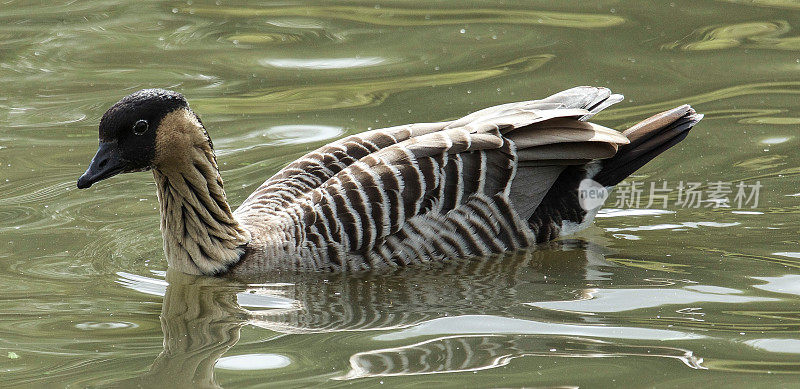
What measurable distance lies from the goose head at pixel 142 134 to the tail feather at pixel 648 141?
12.0 feet

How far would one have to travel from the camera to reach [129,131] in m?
8.81

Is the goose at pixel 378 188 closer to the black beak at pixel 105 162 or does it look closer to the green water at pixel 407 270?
the black beak at pixel 105 162

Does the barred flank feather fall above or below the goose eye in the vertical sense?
below

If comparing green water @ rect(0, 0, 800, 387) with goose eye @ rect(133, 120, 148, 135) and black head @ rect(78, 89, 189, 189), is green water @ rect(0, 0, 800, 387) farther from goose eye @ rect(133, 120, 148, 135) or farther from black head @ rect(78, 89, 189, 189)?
goose eye @ rect(133, 120, 148, 135)

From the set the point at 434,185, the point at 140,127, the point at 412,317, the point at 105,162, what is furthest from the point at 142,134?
the point at 412,317

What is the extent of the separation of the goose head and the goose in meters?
0.01

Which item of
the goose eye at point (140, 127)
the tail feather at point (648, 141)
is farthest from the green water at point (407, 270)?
the goose eye at point (140, 127)

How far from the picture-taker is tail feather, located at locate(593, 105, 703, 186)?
988 centimetres

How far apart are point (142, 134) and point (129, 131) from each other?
4.0 inches

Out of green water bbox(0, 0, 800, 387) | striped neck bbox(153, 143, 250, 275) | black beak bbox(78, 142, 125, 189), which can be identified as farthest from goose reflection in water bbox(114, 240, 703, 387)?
black beak bbox(78, 142, 125, 189)

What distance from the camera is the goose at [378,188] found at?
9.21 metres

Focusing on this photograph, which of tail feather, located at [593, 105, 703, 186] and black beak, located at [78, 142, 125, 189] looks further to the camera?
tail feather, located at [593, 105, 703, 186]

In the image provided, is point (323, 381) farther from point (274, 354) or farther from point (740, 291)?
point (740, 291)

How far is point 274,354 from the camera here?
25.1ft
